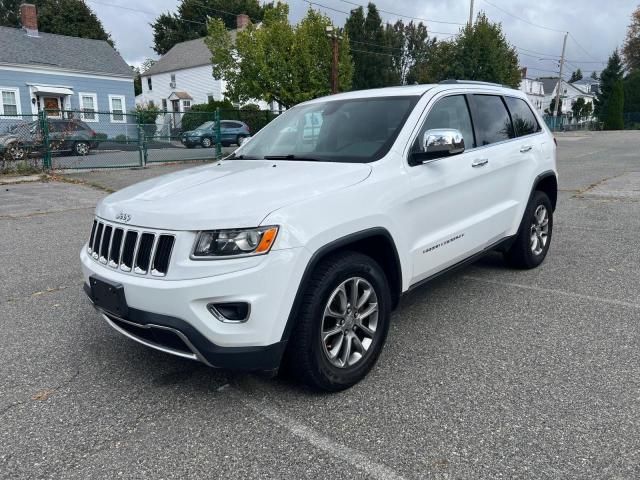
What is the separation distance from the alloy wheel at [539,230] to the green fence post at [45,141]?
14.4 metres

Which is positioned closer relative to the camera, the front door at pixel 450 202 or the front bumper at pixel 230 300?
the front bumper at pixel 230 300

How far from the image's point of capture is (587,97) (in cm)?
10250

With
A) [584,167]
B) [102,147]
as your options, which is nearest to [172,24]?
[102,147]

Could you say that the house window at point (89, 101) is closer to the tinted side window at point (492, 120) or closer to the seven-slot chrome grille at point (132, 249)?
the tinted side window at point (492, 120)

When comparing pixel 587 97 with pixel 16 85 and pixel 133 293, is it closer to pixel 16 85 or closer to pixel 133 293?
pixel 16 85

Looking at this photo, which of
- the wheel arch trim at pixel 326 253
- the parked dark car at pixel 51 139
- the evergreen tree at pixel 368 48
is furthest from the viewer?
the evergreen tree at pixel 368 48

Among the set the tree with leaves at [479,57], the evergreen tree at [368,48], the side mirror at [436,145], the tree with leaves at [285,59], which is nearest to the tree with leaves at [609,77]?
the evergreen tree at [368,48]

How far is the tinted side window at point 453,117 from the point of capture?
407cm

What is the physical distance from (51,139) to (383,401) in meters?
15.8

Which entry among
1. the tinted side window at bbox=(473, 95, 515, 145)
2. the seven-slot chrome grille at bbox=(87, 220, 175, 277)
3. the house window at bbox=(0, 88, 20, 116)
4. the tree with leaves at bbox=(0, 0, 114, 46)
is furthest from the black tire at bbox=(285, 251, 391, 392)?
the tree with leaves at bbox=(0, 0, 114, 46)

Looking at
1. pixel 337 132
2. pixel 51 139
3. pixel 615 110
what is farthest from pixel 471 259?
pixel 615 110

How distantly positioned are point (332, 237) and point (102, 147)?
16.6 metres

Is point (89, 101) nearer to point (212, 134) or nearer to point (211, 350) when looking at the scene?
point (212, 134)

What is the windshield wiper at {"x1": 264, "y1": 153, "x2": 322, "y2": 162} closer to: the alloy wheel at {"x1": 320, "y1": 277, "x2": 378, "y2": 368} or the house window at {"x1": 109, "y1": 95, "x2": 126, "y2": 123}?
the alloy wheel at {"x1": 320, "y1": 277, "x2": 378, "y2": 368}
